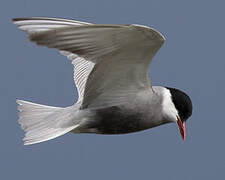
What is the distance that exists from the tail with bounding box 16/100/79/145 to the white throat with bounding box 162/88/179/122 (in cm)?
92

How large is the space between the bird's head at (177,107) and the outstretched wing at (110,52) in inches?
13.9

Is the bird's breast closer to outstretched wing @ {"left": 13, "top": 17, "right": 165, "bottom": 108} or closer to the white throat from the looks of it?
outstretched wing @ {"left": 13, "top": 17, "right": 165, "bottom": 108}

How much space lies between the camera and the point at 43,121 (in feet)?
19.4

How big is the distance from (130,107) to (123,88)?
0.21 meters

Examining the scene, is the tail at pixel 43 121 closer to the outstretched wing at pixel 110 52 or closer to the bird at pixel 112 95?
the bird at pixel 112 95

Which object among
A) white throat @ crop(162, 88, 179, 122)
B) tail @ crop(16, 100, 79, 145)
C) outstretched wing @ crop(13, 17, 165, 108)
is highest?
outstretched wing @ crop(13, 17, 165, 108)

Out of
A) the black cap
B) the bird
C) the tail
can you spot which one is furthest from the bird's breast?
the black cap

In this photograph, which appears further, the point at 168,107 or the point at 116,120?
the point at 168,107

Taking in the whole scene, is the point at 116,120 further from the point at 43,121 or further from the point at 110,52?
the point at 110,52

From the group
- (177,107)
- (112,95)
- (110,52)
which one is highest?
(110,52)

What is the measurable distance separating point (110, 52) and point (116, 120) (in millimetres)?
981

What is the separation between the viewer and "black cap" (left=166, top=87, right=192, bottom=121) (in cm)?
600

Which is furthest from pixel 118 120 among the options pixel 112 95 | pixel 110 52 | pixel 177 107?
pixel 110 52

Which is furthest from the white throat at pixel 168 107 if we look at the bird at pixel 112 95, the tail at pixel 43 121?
the tail at pixel 43 121
